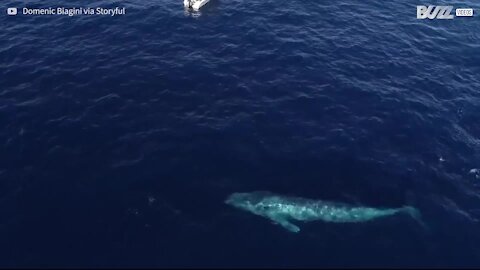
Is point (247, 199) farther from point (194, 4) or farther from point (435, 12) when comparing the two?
point (435, 12)

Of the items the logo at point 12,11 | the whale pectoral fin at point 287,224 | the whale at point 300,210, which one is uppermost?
the logo at point 12,11

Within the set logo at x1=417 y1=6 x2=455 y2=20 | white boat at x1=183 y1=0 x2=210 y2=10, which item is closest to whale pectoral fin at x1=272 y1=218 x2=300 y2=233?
white boat at x1=183 y1=0 x2=210 y2=10

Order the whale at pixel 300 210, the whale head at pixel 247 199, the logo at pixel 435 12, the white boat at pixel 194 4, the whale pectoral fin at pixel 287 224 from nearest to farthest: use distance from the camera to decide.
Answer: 1. the whale pectoral fin at pixel 287 224
2. the whale at pixel 300 210
3. the whale head at pixel 247 199
4. the white boat at pixel 194 4
5. the logo at pixel 435 12

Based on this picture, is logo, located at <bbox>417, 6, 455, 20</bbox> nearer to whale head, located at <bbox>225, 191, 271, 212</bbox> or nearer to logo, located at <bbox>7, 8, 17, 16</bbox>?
whale head, located at <bbox>225, 191, 271, 212</bbox>

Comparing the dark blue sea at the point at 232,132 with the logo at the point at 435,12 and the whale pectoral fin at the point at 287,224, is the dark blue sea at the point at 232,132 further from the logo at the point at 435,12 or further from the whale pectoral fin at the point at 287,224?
the logo at the point at 435,12

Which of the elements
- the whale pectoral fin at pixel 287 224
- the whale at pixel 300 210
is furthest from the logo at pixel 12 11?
the whale pectoral fin at pixel 287 224

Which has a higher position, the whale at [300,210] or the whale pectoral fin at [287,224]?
the whale at [300,210]

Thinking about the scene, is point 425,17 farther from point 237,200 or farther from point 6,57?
point 6,57
